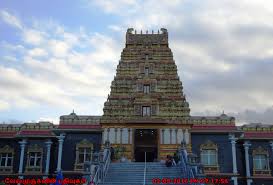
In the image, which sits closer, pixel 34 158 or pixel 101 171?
pixel 101 171

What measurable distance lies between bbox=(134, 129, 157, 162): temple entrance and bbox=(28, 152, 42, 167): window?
354 inches

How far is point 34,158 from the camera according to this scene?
34.1 m

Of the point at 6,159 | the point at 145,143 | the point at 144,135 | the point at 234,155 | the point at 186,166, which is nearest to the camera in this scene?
the point at 186,166

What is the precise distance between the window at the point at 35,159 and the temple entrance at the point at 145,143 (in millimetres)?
9004

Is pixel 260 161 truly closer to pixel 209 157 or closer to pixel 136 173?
pixel 209 157

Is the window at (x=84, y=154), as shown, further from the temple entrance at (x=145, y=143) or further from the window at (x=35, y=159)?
the temple entrance at (x=145, y=143)

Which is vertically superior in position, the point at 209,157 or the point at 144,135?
the point at 144,135

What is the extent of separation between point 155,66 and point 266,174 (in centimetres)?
1379

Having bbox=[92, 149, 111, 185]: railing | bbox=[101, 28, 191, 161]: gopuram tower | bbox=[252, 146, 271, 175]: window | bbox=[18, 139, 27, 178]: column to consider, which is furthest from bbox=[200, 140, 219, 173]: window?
bbox=[18, 139, 27, 178]: column

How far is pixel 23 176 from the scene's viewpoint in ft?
109

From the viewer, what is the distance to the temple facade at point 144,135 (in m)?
31.3

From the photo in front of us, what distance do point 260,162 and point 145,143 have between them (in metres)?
10.5

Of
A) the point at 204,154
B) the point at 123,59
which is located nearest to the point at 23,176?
the point at 123,59

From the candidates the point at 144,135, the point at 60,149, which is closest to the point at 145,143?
the point at 144,135
